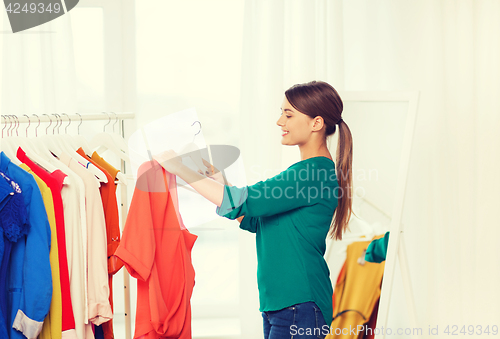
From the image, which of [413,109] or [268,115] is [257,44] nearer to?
[268,115]

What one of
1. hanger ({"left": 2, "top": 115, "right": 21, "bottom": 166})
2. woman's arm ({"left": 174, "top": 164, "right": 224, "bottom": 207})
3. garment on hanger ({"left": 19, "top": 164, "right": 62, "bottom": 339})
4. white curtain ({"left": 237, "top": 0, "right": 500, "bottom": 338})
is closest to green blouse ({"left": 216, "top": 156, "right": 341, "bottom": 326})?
woman's arm ({"left": 174, "top": 164, "right": 224, "bottom": 207})

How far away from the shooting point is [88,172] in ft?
4.32

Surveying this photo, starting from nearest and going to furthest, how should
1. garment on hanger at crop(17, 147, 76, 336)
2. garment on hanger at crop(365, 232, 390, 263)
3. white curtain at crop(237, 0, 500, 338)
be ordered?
garment on hanger at crop(17, 147, 76, 336) → garment on hanger at crop(365, 232, 390, 263) → white curtain at crop(237, 0, 500, 338)

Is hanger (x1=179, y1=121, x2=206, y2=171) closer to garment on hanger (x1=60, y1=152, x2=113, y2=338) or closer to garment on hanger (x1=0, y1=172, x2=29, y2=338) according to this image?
garment on hanger (x1=60, y1=152, x2=113, y2=338)

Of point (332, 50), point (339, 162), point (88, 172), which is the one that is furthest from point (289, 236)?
point (332, 50)

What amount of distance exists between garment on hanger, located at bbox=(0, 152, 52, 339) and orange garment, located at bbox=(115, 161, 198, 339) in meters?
0.21

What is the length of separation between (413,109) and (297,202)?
82cm

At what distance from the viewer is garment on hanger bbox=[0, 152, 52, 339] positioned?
117cm

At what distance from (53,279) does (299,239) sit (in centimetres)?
72

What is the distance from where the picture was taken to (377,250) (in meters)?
1.81

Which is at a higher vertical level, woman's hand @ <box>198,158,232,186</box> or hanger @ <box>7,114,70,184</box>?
hanger @ <box>7,114,70,184</box>

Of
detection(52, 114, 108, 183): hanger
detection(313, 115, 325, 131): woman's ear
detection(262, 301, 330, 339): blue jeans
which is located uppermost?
detection(313, 115, 325, 131): woman's ear

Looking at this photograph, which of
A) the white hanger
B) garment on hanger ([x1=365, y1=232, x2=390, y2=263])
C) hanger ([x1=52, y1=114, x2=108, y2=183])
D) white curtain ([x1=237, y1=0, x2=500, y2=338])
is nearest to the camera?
hanger ([x1=52, y1=114, x2=108, y2=183])

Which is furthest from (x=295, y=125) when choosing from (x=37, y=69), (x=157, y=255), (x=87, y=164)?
(x=37, y=69)
